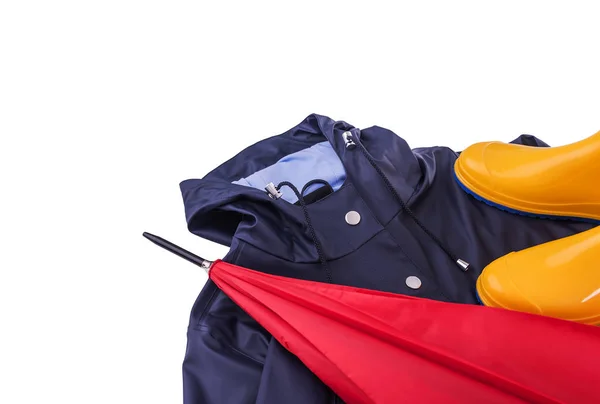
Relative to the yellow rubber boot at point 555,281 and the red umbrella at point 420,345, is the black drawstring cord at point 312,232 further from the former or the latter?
the yellow rubber boot at point 555,281

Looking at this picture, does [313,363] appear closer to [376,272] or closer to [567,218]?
[376,272]

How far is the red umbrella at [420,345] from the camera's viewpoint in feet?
2.30

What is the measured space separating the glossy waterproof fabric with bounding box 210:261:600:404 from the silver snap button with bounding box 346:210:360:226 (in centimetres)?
14

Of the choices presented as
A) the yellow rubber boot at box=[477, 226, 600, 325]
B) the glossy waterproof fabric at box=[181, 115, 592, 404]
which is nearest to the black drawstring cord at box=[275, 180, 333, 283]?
the glossy waterproof fabric at box=[181, 115, 592, 404]

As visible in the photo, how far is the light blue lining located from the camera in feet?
3.18

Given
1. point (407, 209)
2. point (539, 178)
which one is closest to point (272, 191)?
point (407, 209)

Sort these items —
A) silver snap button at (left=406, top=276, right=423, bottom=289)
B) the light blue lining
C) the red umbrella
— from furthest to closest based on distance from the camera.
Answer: the light blue lining < silver snap button at (left=406, top=276, right=423, bottom=289) < the red umbrella

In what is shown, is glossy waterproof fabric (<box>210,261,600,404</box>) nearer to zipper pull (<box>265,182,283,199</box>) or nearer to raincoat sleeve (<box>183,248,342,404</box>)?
raincoat sleeve (<box>183,248,342,404</box>)

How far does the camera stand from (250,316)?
2.80 ft

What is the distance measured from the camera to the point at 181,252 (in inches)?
34.9

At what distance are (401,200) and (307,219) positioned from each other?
171 mm

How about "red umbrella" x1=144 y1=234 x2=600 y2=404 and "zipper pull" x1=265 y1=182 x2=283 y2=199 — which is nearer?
A: "red umbrella" x1=144 y1=234 x2=600 y2=404

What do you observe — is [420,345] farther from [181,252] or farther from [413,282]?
[181,252]

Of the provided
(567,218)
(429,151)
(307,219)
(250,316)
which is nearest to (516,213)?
(567,218)
